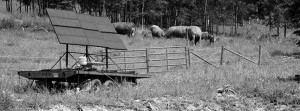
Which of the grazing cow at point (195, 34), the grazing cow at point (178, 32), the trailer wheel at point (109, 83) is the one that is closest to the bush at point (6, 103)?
the trailer wheel at point (109, 83)

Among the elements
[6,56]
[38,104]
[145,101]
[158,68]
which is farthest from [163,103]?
[6,56]

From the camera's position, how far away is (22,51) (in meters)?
30.3

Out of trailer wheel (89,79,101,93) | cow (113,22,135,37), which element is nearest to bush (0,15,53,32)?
cow (113,22,135,37)

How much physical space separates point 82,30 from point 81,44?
0.91 metres

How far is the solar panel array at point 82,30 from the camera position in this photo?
1454cm

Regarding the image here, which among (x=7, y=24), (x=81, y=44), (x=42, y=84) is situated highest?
(x=7, y=24)

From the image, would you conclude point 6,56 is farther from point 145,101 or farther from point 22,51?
point 145,101

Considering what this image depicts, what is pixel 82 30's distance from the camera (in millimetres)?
15328

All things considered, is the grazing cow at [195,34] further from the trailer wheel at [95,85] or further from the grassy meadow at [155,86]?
the trailer wheel at [95,85]

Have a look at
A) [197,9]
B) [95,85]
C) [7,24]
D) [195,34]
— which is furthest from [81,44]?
[197,9]

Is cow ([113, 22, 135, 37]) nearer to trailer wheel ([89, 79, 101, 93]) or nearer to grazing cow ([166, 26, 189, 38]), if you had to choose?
grazing cow ([166, 26, 189, 38])

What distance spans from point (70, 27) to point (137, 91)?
309 cm

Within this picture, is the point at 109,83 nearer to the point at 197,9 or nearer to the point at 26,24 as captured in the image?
the point at 26,24

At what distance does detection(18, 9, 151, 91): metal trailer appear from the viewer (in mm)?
13952
